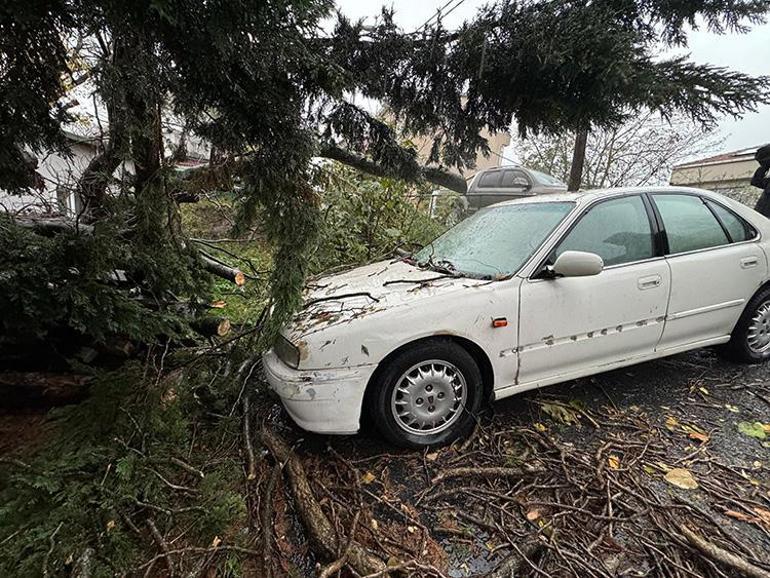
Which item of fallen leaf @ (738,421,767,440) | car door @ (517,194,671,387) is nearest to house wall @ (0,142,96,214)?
car door @ (517,194,671,387)

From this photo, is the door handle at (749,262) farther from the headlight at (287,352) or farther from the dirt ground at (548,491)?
the headlight at (287,352)

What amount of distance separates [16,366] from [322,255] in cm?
272

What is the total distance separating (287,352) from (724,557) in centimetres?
230

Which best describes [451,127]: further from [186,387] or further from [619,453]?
[186,387]

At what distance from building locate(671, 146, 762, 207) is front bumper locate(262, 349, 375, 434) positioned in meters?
12.5

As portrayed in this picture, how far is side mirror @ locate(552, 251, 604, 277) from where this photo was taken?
7.92 feet

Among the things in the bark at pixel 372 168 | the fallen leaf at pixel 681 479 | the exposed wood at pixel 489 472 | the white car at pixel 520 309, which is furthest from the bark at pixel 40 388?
the fallen leaf at pixel 681 479

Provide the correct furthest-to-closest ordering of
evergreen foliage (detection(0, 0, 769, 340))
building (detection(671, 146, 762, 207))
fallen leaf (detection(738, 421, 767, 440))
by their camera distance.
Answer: building (detection(671, 146, 762, 207)), fallen leaf (detection(738, 421, 767, 440)), evergreen foliage (detection(0, 0, 769, 340))

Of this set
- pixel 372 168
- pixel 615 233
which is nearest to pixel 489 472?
pixel 615 233

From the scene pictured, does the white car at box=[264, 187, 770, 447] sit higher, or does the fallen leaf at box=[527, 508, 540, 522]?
the white car at box=[264, 187, 770, 447]

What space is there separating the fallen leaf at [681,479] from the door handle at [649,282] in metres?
1.17

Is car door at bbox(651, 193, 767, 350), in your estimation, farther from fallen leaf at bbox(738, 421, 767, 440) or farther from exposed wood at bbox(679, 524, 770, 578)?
exposed wood at bbox(679, 524, 770, 578)

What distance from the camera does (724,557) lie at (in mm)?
1666

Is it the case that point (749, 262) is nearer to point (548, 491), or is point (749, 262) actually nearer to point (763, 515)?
point (763, 515)
